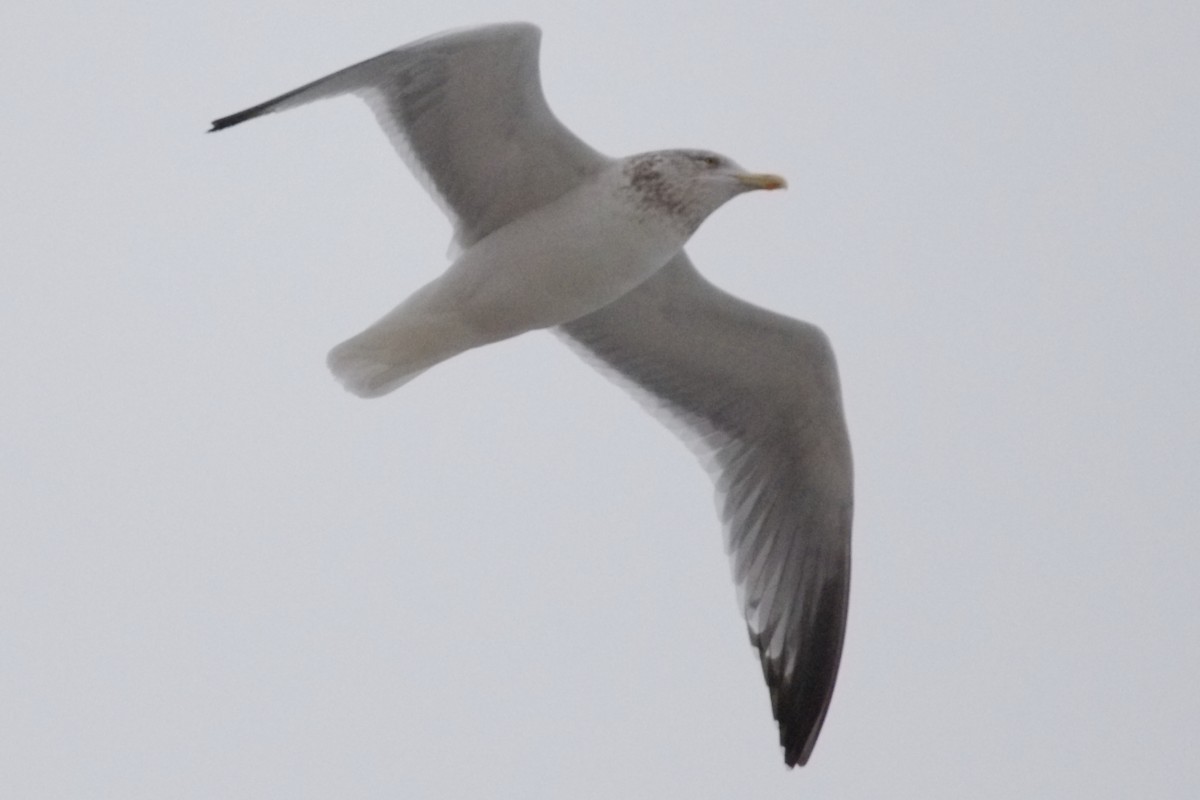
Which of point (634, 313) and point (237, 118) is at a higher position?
point (237, 118)

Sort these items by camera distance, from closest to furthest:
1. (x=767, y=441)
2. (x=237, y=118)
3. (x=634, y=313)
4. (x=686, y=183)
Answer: (x=237, y=118) → (x=686, y=183) → (x=634, y=313) → (x=767, y=441)

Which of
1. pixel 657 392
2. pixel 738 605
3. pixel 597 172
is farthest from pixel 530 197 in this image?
pixel 738 605

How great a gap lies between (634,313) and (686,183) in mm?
913

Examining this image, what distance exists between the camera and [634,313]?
19.2 feet

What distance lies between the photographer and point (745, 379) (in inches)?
A: 234

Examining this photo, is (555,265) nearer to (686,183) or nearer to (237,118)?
(686,183)

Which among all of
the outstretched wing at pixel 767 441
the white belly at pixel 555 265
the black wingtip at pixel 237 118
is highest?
the black wingtip at pixel 237 118

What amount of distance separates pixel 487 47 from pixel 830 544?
2195 millimetres

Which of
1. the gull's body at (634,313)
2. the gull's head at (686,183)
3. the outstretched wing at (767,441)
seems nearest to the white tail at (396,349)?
the gull's body at (634,313)

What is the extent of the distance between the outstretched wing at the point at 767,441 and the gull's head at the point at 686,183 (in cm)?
67

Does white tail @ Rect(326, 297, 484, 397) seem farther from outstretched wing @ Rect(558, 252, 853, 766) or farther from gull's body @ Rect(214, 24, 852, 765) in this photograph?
outstretched wing @ Rect(558, 252, 853, 766)

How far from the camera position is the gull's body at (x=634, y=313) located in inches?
198

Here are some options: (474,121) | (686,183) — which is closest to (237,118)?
(474,121)

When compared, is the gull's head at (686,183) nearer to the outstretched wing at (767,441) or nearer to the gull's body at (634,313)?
the gull's body at (634,313)
